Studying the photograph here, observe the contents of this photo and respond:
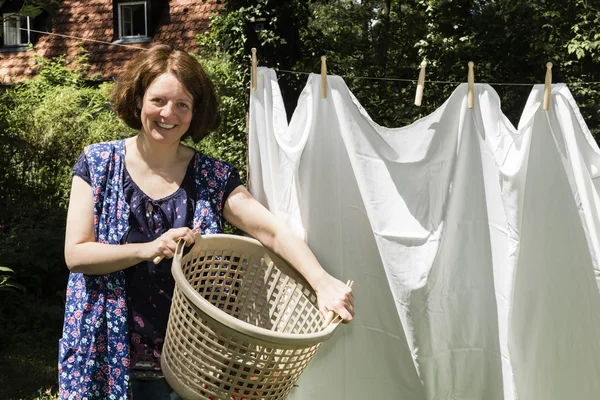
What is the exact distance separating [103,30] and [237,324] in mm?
9396

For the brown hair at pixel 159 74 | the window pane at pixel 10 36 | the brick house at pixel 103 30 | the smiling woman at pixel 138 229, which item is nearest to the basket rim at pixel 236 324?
the smiling woman at pixel 138 229

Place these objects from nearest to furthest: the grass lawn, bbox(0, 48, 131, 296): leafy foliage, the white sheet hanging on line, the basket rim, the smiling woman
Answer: the basket rim
the smiling woman
the white sheet hanging on line
the grass lawn
bbox(0, 48, 131, 296): leafy foliage

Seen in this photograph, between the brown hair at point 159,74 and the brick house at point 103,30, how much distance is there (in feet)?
25.9

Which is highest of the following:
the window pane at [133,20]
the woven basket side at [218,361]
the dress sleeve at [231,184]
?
the window pane at [133,20]

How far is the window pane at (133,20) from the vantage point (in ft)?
34.6

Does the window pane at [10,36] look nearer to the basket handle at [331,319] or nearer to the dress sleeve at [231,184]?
the dress sleeve at [231,184]

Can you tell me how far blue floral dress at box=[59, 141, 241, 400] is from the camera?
2.04 m

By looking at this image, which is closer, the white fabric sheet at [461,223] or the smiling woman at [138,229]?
the smiling woman at [138,229]

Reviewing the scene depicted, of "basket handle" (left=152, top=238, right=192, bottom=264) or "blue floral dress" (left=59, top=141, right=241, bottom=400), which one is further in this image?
"blue floral dress" (left=59, top=141, right=241, bottom=400)

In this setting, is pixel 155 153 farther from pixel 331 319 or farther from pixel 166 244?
pixel 331 319

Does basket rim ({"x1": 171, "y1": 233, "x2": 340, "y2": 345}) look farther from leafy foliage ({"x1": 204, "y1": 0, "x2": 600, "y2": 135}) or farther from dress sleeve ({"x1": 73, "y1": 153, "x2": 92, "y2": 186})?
leafy foliage ({"x1": 204, "y1": 0, "x2": 600, "y2": 135})

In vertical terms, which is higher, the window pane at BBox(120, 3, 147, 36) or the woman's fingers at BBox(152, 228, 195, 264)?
the window pane at BBox(120, 3, 147, 36)

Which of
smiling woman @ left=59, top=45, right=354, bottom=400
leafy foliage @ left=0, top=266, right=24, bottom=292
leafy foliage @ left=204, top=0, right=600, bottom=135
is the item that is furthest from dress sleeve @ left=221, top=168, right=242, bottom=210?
leafy foliage @ left=204, top=0, right=600, bottom=135

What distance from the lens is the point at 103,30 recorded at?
1051cm
